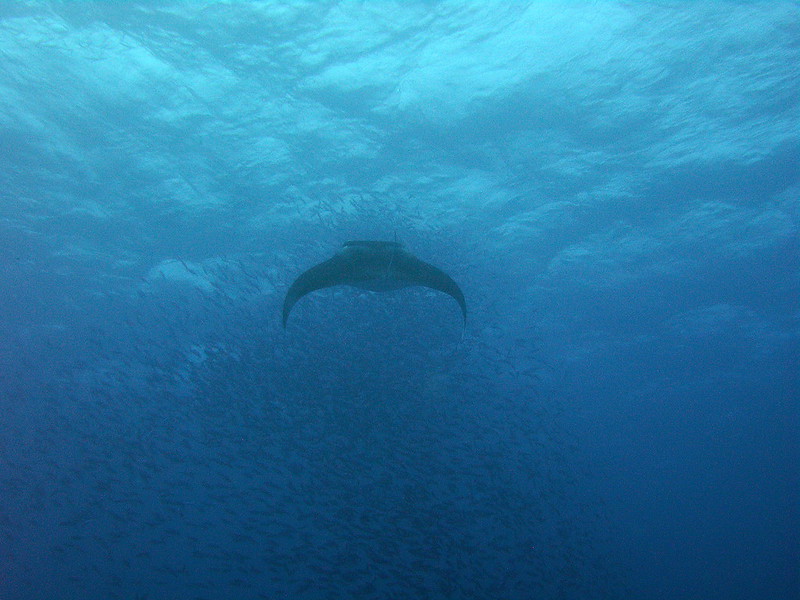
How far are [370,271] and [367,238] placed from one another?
28.8ft

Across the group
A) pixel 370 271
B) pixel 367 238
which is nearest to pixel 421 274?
pixel 370 271

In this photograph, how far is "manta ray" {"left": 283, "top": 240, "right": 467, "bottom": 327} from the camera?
7309mm

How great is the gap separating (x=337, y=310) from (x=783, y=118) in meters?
14.5

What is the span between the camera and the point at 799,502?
52.5 metres

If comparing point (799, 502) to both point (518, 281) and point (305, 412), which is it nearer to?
point (518, 281)

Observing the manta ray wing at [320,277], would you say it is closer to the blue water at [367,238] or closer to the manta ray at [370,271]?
the manta ray at [370,271]

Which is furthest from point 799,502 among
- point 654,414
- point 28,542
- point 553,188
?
point 28,542

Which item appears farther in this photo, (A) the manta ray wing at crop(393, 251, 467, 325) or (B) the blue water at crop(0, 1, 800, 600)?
(B) the blue water at crop(0, 1, 800, 600)

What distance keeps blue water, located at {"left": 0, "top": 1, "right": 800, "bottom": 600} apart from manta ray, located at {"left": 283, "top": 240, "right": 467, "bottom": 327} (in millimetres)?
2268

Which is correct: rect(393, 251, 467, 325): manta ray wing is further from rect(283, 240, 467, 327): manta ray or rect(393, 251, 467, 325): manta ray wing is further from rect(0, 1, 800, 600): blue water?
rect(0, 1, 800, 600): blue water

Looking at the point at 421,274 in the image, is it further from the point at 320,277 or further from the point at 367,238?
the point at 367,238

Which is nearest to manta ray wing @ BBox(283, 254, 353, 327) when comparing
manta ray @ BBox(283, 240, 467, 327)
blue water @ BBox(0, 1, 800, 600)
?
manta ray @ BBox(283, 240, 467, 327)

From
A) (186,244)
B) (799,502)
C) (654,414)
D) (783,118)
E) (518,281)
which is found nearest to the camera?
(783,118)

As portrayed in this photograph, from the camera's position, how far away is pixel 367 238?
1641 cm
